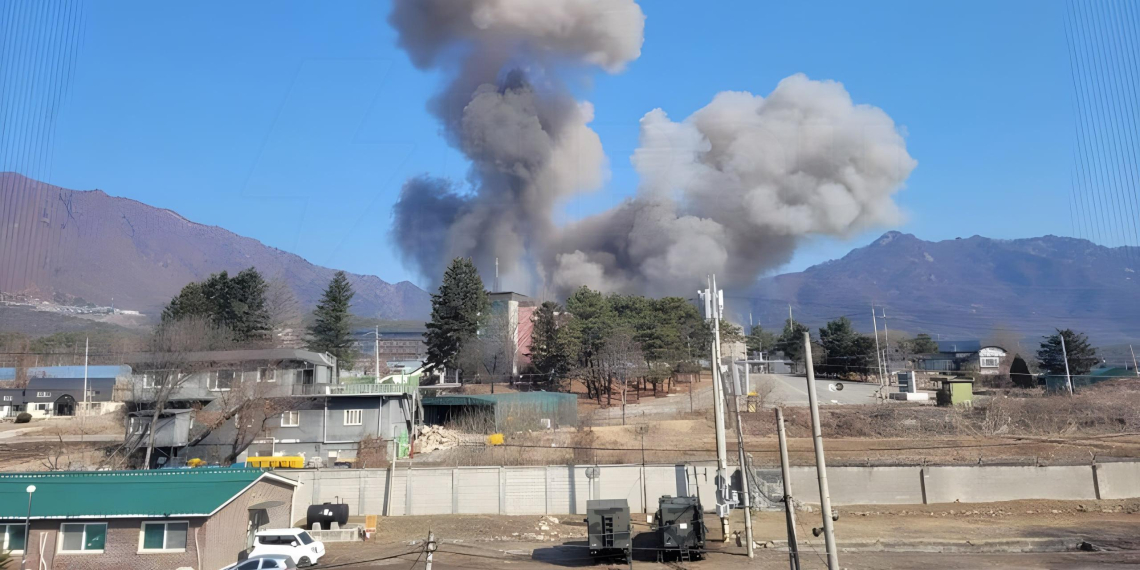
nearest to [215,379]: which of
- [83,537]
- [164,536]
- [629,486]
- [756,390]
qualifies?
[83,537]

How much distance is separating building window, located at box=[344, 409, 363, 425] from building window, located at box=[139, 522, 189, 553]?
858 inches

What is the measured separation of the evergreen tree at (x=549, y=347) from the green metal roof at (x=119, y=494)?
129 ft

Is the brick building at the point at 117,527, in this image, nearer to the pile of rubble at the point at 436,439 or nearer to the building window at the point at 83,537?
the building window at the point at 83,537

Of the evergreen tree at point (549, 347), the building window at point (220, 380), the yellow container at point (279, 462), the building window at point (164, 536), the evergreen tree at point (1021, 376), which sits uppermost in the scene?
the evergreen tree at point (549, 347)

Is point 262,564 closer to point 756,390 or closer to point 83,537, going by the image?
point 83,537

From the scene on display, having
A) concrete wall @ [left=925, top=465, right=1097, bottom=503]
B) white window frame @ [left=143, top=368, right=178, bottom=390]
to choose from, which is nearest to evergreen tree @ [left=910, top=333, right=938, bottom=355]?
concrete wall @ [left=925, top=465, right=1097, bottom=503]

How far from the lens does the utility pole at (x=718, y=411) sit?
1883 centimetres

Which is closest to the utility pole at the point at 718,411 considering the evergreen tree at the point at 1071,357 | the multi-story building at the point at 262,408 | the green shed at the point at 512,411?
the green shed at the point at 512,411

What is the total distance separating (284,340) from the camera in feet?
213

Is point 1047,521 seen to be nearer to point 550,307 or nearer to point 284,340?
point 550,307

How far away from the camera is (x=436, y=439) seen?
3975 cm

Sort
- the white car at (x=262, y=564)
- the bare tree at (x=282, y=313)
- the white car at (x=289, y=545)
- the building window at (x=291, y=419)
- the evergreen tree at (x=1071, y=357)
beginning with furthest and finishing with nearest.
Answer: the evergreen tree at (x=1071, y=357), the bare tree at (x=282, y=313), the building window at (x=291, y=419), the white car at (x=289, y=545), the white car at (x=262, y=564)

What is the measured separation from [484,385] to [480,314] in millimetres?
8020

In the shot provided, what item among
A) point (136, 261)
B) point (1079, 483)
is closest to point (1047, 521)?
point (1079, 483)
